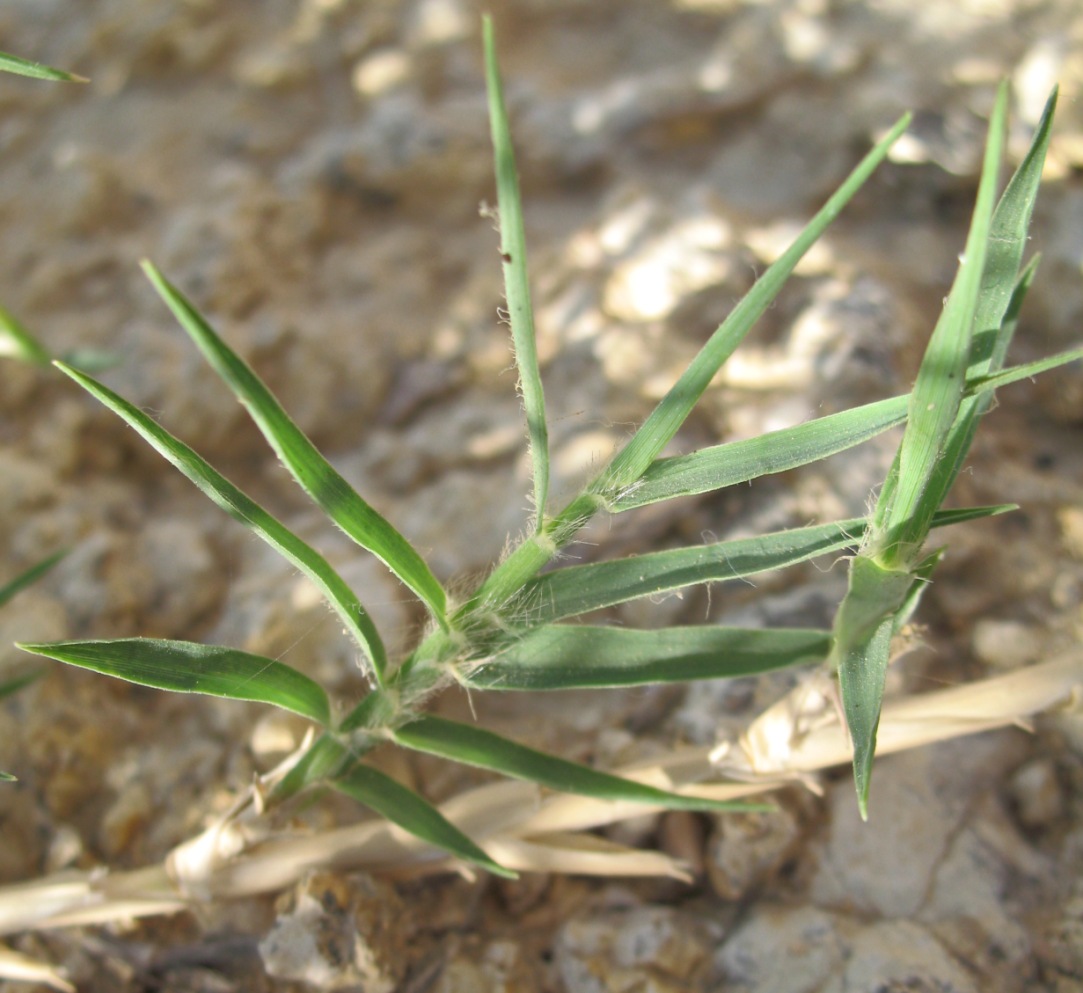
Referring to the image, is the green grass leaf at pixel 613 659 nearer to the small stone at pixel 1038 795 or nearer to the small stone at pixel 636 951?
the small stone at pixel 636 951

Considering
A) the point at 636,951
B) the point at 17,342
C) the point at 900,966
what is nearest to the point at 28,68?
the point at 17,342

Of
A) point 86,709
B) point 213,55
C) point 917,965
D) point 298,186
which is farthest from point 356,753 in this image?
point 213,55

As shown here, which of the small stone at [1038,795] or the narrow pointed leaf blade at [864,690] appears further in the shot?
the small stone at [1038,795]

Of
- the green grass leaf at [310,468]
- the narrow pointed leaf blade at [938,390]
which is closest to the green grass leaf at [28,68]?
the green grass leaf at [310,468]

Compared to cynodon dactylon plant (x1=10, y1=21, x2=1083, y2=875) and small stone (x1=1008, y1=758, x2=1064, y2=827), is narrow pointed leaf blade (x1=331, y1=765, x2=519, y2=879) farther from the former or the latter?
small stone (x1=1008, y1=758, x2=1064, y2=827)

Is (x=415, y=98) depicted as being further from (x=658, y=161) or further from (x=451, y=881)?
(x=451, y=881)

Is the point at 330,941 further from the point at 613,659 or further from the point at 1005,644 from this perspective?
the point at 1005,644

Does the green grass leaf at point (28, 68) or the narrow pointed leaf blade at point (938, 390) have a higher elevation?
the green grass leaf at point (28, 68)

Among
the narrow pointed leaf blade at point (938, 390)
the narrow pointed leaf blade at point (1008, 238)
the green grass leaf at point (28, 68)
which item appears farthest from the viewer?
the green grass leaf at point (28, 68)
